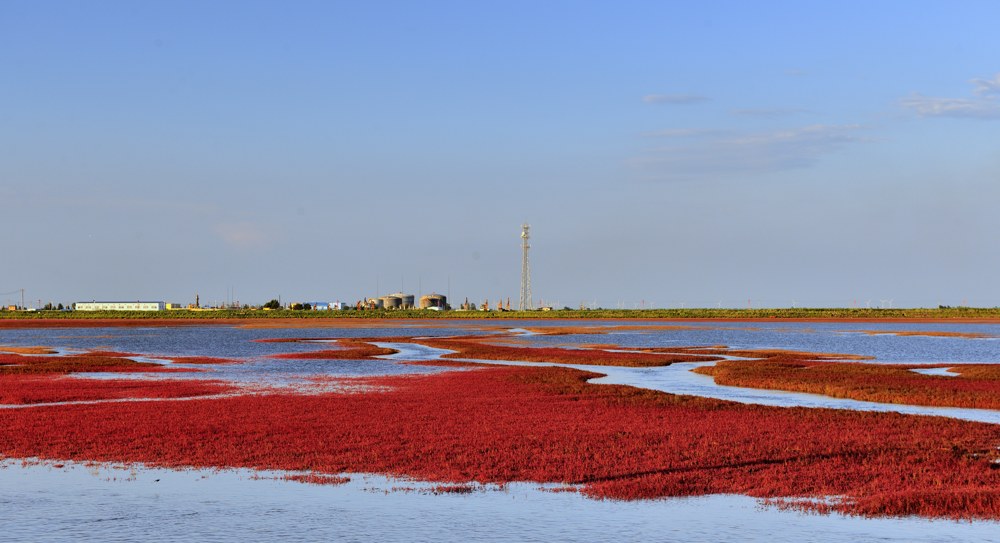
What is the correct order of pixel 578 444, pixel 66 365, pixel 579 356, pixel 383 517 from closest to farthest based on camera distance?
1. pixel 383 517
2. pixel 578 444
3. pixel 66 365
4. pixel 579 356

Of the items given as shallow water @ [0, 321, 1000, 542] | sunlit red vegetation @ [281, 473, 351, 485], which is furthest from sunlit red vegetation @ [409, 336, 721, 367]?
shallow water @ [0, 321, 1000, 542]

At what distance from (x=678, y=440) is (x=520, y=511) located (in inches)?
414

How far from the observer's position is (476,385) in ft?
179

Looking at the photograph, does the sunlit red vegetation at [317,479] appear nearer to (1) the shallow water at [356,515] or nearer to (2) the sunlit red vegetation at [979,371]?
(1) the shallow water at [356,515]

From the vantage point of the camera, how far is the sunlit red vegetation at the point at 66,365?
68.0m

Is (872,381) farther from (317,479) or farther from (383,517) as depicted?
(383,517)

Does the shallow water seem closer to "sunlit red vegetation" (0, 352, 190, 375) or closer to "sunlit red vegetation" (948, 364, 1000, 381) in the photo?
"sunlit red vegetation" (0, 352, 190, 375)

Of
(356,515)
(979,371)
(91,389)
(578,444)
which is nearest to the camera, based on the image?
(356,515)

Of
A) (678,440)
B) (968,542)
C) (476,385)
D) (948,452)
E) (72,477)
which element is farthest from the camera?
(476,385)

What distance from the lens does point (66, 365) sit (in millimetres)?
70938

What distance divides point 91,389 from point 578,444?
30.0 m

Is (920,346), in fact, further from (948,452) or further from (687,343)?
(948,452)

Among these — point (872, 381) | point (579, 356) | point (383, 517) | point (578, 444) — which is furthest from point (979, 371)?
point (383, 517)

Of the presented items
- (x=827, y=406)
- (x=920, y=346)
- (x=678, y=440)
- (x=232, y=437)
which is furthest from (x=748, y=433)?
(x=920, y=346)
